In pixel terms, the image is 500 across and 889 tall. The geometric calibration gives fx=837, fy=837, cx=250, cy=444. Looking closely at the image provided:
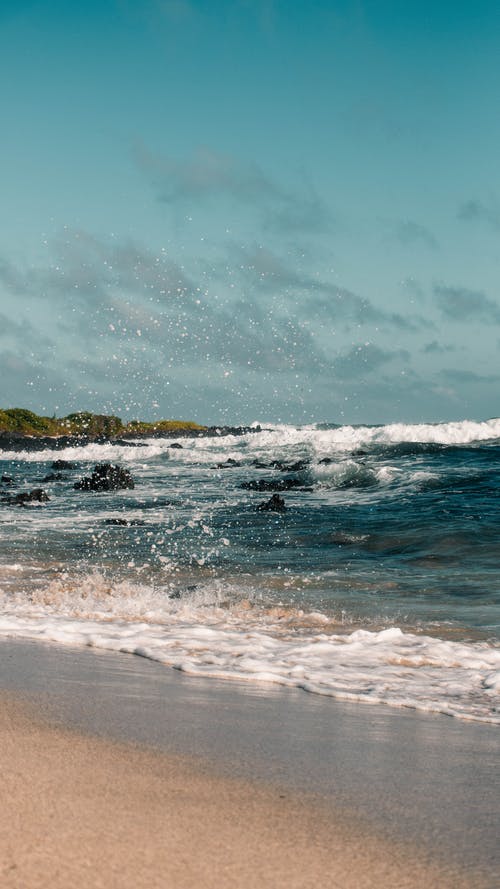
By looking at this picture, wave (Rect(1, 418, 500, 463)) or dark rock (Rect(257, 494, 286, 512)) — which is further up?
wave (Rect(1, 418, 500, 463))

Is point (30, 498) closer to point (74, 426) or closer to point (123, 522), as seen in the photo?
A: point (123, 522)

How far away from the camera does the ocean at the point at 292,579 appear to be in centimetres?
602

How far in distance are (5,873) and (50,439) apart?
210 ft

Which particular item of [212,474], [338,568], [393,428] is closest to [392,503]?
[338,568]

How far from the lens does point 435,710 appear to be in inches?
188

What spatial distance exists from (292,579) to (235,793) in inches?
316

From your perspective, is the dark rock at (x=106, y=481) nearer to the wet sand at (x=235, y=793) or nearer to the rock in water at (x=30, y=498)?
the rock in water at (x=30, y=498)

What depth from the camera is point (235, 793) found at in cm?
282

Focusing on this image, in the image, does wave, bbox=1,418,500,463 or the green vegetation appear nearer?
wave, bbox=1,418,500,463

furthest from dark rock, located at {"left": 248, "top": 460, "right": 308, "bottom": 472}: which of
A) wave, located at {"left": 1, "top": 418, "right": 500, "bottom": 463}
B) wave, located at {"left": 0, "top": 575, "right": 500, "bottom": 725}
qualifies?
wave, located at {"left": 0, "top": 575, "right": 500, "bottom": 725}

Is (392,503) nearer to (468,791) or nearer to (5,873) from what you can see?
(468,791)

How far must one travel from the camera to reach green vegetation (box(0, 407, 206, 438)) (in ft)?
232

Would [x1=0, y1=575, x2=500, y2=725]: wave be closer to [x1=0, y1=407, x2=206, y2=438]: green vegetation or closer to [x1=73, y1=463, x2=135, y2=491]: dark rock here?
[x1=73, y1=463, x2=135, y2=491]: dark rock

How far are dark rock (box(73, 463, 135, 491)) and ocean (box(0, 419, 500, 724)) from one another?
0.47 metres
